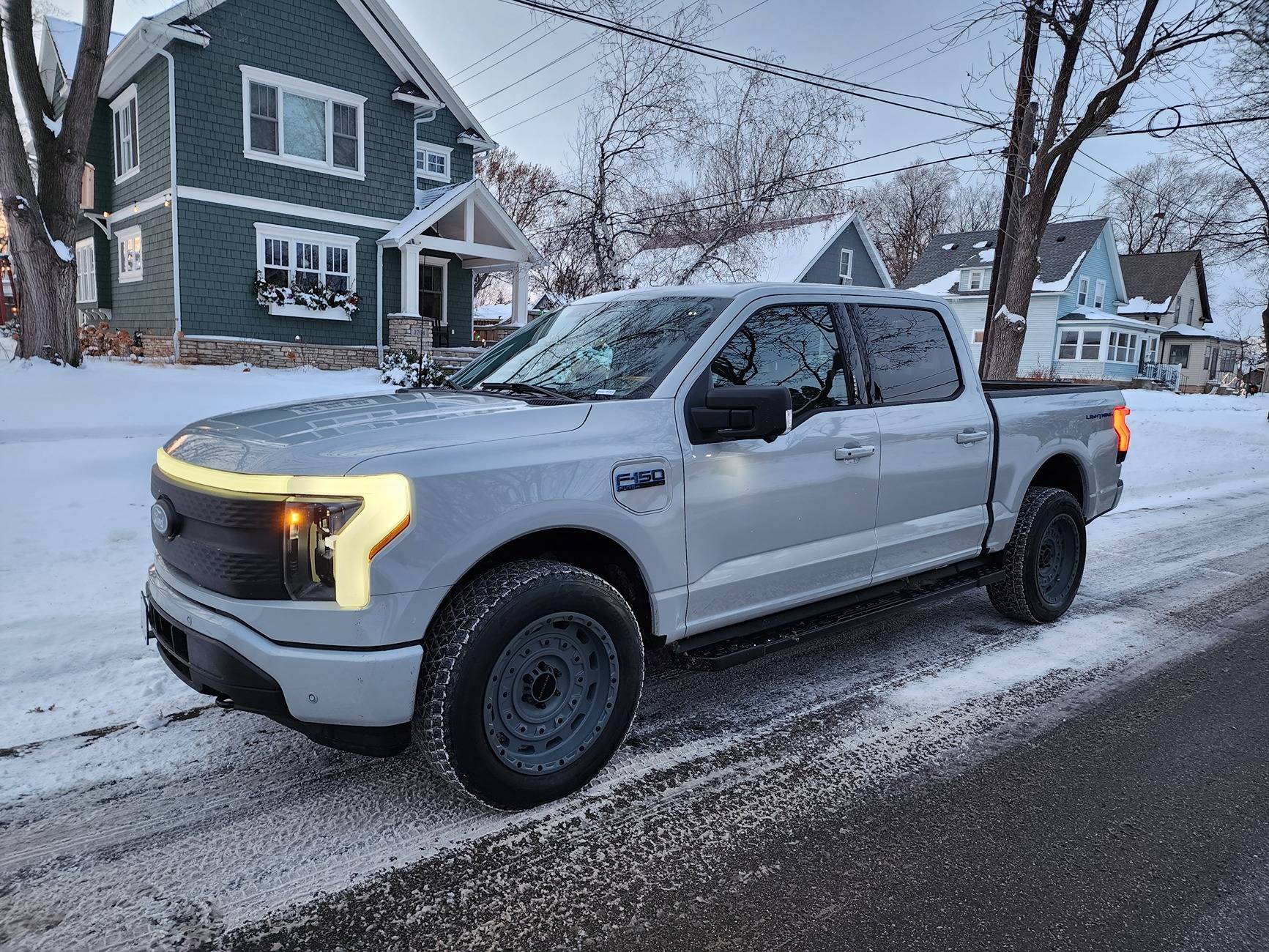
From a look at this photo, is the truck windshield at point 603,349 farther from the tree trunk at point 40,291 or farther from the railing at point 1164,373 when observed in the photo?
the railing at point 1164,373

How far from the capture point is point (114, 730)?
359cm

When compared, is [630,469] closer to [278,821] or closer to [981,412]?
[278,821]

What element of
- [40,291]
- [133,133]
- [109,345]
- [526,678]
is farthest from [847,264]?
[526,678]

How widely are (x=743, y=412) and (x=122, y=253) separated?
2182cm

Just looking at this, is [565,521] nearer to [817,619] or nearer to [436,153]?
[817,619]

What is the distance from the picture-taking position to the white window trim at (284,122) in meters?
18.0

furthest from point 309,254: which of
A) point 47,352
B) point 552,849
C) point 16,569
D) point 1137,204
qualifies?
point 1137,204

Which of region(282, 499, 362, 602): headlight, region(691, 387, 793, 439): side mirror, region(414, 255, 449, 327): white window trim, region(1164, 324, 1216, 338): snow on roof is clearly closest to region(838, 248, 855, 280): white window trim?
region(414, 255, 449, 327): white window trim

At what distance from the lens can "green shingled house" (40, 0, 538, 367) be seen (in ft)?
57.2

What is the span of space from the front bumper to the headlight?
0.66 feet

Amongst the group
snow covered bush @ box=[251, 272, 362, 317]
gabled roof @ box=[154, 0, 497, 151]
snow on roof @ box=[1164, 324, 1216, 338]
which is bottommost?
snow covered bush @ box=[251, 272, 362, 317]

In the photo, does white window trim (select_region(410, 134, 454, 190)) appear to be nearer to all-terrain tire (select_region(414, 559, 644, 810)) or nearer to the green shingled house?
the green shingled house

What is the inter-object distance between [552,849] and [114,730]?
6.87 feet

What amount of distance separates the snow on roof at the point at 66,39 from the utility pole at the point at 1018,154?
20258 mm
